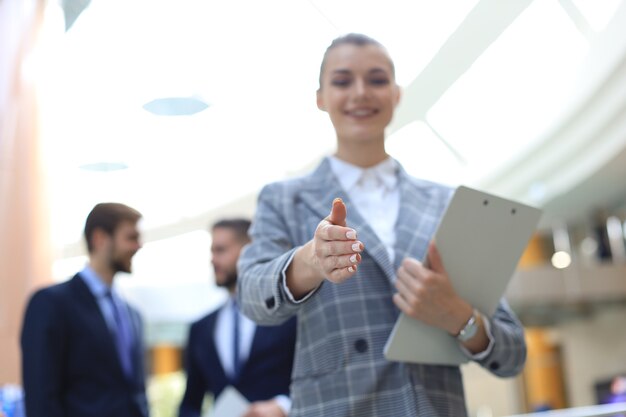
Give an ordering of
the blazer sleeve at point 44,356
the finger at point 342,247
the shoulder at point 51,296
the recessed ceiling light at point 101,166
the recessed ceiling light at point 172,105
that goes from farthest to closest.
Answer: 1. the recessed ceiling light at point 101,166
2. the recessed ceiling light at point 172,105
3. the shoulder at point 51,296
4. the blazer sleeve at point 44,356
5. the finger at point 342,247

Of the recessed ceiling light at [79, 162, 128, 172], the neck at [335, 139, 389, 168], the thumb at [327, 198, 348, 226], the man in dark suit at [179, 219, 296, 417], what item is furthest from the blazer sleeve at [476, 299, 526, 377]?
the recessed ceiling light at [79, 162, 128, 172]

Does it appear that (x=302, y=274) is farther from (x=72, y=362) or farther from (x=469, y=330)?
(x=72, y=362)

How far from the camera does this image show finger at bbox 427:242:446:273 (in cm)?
112

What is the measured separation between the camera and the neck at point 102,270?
2139 millimetres

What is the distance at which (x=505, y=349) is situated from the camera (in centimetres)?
120

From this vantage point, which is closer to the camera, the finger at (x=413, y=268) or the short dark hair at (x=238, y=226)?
the finger at (x=413, y=268)

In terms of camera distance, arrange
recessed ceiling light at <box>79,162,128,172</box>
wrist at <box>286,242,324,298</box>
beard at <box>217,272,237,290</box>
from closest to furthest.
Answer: wrist at <box>286,242,324,298</box>, beard at <box>217,272,237,290</box>, recessed ceiling light at <box>79,162,128,172</box>

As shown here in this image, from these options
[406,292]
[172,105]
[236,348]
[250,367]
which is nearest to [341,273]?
[406,292]

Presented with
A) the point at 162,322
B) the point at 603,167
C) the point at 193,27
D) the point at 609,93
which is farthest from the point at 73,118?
the point at 162,322

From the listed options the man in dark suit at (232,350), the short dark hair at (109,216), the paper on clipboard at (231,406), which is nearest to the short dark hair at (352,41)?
the man in dark suit at (232,350)

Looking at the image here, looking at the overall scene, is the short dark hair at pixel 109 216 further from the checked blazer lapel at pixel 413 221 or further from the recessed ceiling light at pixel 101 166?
Answer: the recessed ceiling light at pixel 101 166

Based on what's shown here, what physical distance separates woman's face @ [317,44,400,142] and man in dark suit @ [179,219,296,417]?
0.71 m

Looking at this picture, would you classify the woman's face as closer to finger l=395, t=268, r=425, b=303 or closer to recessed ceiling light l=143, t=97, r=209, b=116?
finger l=395, t=268, r=425, b=303

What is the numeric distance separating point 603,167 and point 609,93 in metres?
1.74
